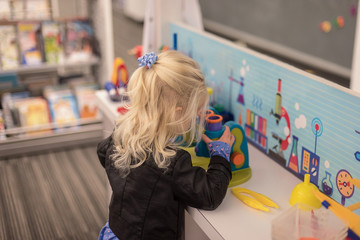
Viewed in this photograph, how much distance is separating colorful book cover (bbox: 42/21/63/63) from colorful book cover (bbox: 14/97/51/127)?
0.35 metres

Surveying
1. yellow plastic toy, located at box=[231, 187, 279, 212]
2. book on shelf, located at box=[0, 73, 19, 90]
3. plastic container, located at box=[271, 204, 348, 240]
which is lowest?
book on shelf, located at box=[0, 73, 19, 90]

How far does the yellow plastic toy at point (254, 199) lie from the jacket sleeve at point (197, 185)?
0.08m

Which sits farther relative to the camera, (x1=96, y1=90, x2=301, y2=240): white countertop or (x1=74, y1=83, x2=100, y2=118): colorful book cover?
(x1=74, y1=83, x2=100, y2=118): colorful book cover

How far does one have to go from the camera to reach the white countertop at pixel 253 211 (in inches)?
51.4

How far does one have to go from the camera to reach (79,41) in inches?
140

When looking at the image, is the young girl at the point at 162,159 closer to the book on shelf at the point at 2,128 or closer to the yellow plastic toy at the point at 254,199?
the yellow plastic toy at the point at 254,199

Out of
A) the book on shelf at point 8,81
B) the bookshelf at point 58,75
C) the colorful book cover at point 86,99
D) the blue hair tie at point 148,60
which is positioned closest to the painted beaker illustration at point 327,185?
the blue hair tie at point 148,60

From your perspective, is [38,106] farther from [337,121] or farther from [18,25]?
[337,121]

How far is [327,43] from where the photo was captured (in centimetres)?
394

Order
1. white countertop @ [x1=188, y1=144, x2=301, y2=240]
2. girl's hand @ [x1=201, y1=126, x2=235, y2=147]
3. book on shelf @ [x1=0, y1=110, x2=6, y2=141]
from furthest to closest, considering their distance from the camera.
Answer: book on shelf @ [x1=0, y1=110, x2=6, y2=141], girl's hand @ [x1=201, y1=126, x2=235, y2=147], white countertop @ [x1=188, y1=144, x2=301, y2=240]

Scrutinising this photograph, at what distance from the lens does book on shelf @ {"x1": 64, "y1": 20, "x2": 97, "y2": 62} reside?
351 cm

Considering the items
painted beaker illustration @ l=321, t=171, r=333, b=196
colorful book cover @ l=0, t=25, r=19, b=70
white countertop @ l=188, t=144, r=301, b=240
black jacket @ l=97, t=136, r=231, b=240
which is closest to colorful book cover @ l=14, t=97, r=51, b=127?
colorful book cover @ l=0, t=25, r=19, b=70

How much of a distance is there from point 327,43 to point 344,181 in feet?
9.17

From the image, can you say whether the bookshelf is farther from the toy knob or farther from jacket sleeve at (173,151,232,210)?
jacket sleeve at (173,151,232,210)
